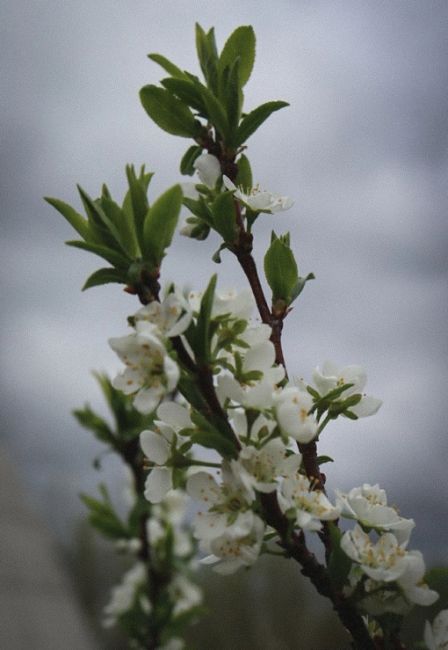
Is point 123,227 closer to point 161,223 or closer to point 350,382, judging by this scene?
point 161,223

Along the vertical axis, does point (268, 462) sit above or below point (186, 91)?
below

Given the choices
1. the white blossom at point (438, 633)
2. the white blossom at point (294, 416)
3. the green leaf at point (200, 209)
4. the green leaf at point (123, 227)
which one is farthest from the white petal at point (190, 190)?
the white blossom at point (438, 633)

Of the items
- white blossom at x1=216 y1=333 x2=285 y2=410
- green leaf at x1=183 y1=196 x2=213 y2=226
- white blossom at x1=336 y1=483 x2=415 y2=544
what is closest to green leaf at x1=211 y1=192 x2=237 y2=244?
green leaf at x1=183 y1=196 x2=213 y2=226

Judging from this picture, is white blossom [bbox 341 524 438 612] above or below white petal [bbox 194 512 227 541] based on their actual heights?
below

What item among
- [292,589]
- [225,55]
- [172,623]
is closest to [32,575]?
[292,589]

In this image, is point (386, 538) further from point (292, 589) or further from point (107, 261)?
point (292, 589)

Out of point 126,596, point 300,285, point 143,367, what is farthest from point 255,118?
point 126,596

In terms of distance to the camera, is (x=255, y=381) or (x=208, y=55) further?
(x=208, y=55)

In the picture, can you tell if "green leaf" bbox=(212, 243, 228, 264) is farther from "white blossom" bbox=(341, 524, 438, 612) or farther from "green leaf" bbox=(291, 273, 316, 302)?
"white blossom" bbox=(341, 524, 438, 612)
